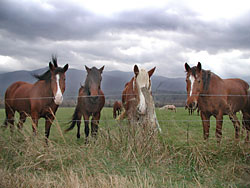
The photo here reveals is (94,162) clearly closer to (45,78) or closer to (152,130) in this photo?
(152,130)

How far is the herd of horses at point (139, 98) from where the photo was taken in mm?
4651

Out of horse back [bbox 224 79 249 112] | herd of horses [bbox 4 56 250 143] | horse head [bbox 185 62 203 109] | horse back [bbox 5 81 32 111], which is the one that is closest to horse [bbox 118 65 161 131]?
herd of horses [bbox 4 56 250 143]

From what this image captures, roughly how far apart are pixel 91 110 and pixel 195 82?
2877mm

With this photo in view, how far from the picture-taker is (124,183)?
2.99 meters

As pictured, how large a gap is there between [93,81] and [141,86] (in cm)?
145

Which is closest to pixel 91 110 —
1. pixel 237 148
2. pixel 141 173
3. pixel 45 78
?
pixel 45 78

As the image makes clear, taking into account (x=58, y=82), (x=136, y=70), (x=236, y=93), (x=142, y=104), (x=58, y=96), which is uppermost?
(x=136, y=70)

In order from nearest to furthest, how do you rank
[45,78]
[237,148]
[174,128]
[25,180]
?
[25,180] → [237,148] → [174,128] → [45,78]

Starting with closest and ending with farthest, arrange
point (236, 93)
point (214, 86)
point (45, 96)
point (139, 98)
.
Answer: point (139, 98) < point (214, 86) < point (45, 96) < point (236, 93)

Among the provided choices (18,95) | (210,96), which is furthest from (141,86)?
(18,95)

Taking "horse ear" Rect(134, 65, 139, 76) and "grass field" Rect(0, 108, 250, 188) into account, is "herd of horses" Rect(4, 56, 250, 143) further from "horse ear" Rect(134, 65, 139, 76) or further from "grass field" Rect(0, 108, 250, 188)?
"grass field" Rect(0, 108, 250, 188)

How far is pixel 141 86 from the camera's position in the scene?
15.9 feet

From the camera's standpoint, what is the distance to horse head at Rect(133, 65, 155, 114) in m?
4.57

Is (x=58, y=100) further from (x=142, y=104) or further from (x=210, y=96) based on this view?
(x=210, y=96)
